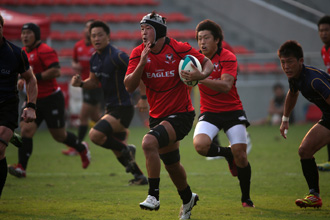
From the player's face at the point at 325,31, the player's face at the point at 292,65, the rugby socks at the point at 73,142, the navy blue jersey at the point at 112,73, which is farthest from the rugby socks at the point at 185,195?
the player's face at the point at 325,31

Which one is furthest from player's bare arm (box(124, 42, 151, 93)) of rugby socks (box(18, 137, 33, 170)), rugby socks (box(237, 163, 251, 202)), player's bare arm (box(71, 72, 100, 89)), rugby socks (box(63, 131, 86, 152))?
rugby socks (box(63, 131, 86, 152))

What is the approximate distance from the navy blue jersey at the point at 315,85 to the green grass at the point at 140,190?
53.9 inches

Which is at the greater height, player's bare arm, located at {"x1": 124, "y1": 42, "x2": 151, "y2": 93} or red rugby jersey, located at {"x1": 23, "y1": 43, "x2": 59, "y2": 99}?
player's bare arm, located at {"x1": 124, "y1": 42, "x2": 151, "y2": 93}

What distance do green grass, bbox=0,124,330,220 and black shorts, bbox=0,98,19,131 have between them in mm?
1148

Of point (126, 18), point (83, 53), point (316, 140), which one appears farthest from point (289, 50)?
point (126, 18)

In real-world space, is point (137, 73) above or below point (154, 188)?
above

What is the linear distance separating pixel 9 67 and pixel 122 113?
3.08 metres

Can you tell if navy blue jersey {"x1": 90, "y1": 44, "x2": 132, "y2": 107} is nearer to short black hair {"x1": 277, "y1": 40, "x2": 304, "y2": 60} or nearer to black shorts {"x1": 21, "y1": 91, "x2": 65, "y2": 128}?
black shorts {"x1": 21, "y1": 91, "x2": 65, "y2": 128}

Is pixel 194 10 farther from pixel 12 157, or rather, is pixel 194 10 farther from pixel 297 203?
pixel 297 203

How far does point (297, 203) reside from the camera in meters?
6.39

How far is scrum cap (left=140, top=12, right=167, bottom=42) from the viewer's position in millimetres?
5910

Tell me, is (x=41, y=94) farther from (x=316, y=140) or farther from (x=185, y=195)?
(x=316, y=140)

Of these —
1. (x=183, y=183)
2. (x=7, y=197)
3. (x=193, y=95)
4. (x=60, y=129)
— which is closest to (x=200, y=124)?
(x=183, y=183)

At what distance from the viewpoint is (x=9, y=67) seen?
19.5 feet
